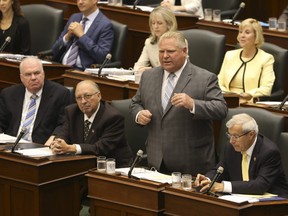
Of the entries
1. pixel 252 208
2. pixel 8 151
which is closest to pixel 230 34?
pixel 8 151

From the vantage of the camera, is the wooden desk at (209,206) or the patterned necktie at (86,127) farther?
the patterned necktie at (86,127)

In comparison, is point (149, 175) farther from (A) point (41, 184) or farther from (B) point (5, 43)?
(B) point (5, 43)

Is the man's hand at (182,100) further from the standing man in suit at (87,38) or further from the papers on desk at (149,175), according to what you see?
the standing man in suit at (87,38)

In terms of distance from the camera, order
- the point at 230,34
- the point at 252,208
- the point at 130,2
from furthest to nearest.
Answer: the point at 130,2
the point at 230,34
the point at 252,208

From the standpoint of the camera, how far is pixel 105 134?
639cm

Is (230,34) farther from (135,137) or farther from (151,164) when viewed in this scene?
(151,164)

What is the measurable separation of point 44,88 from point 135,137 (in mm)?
714

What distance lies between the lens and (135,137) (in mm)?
6766

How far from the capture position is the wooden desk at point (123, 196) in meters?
5.51

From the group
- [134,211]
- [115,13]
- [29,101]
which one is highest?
[115,13]

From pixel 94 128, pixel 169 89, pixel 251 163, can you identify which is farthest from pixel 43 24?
pixel 251 163

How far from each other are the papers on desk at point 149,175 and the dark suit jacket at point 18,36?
3.08 meters

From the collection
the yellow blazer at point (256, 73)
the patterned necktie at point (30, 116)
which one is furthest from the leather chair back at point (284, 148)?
the patterned necktie at point (30, 116)

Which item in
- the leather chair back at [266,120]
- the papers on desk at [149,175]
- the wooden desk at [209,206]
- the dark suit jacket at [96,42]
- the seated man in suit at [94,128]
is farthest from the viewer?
the dark suit jacket at [96,42]
